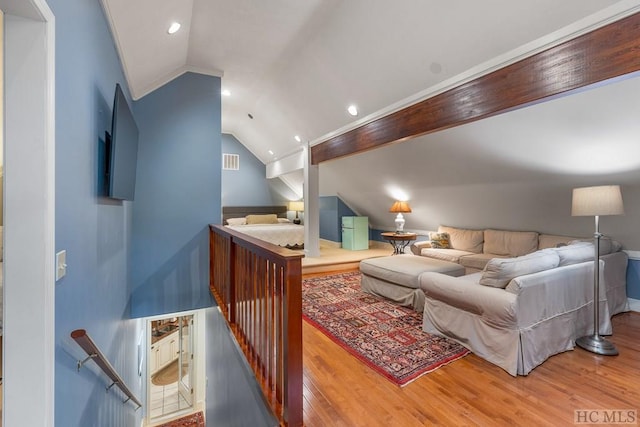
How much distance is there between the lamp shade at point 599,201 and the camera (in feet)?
8.48

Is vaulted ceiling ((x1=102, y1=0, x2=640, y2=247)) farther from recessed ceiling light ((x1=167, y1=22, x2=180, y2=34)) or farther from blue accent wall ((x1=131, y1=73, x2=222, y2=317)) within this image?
blue accent wall ((x1=131, y1=73, x2=222, y2=317))

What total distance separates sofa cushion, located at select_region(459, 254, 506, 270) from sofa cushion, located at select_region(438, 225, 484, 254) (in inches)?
13.6

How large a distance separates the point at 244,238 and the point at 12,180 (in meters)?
1.41

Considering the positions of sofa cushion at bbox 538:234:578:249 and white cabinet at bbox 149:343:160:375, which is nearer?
sofa cushion at bbox 538:234:578:249

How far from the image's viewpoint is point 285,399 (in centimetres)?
152

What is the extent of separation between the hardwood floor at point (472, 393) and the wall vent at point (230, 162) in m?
6.80

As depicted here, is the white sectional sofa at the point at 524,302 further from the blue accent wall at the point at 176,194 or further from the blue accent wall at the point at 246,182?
the blue accent wall at the point at 246,182

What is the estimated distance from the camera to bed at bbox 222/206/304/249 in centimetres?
672

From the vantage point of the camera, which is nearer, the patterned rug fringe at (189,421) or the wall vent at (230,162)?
the patterned rug fringe at (189,421)

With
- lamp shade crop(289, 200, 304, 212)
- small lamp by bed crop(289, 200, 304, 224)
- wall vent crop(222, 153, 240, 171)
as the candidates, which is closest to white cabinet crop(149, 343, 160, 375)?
small lamp by bed crop(289, 200, 304, 224)

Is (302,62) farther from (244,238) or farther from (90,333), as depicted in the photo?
(90,333)

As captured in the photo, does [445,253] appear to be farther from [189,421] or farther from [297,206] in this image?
[189,421]

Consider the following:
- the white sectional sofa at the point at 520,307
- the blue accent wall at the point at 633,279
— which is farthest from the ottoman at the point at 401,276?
the blue accent wall at the point at 633,279

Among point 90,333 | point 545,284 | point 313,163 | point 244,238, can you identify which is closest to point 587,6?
point 545,284
